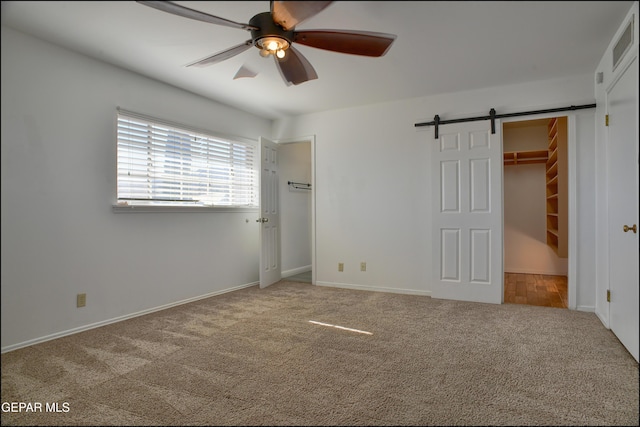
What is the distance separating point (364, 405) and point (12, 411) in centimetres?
167

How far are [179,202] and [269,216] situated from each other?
4.09ft

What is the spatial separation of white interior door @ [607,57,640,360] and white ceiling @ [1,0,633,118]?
0.48 m

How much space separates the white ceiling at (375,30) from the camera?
2158 mm

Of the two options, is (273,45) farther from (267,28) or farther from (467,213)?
(467,213)

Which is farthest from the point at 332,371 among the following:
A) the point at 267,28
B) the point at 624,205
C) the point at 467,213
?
the point at 467,213

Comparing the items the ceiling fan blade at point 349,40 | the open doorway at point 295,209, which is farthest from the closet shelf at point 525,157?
the ceiling fan blade at point 349,40

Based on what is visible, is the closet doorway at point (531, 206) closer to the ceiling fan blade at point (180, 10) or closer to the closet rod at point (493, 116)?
the closet rod at point (493, 116)

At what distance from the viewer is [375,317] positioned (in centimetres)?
328

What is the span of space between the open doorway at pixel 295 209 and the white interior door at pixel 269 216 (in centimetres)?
30

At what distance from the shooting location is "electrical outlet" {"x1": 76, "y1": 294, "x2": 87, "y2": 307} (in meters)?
2.91

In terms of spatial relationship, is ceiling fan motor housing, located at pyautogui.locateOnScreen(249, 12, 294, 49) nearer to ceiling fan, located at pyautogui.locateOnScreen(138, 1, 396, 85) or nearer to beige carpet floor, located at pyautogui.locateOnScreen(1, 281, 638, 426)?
ceiling fan, located at pyautogui.locateOnScreen(138, 1, 396, 85)

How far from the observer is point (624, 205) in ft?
8.25

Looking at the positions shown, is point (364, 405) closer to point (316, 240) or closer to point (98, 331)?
point (98, 331)

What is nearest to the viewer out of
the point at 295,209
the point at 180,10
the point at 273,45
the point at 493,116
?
the point at 180,10
